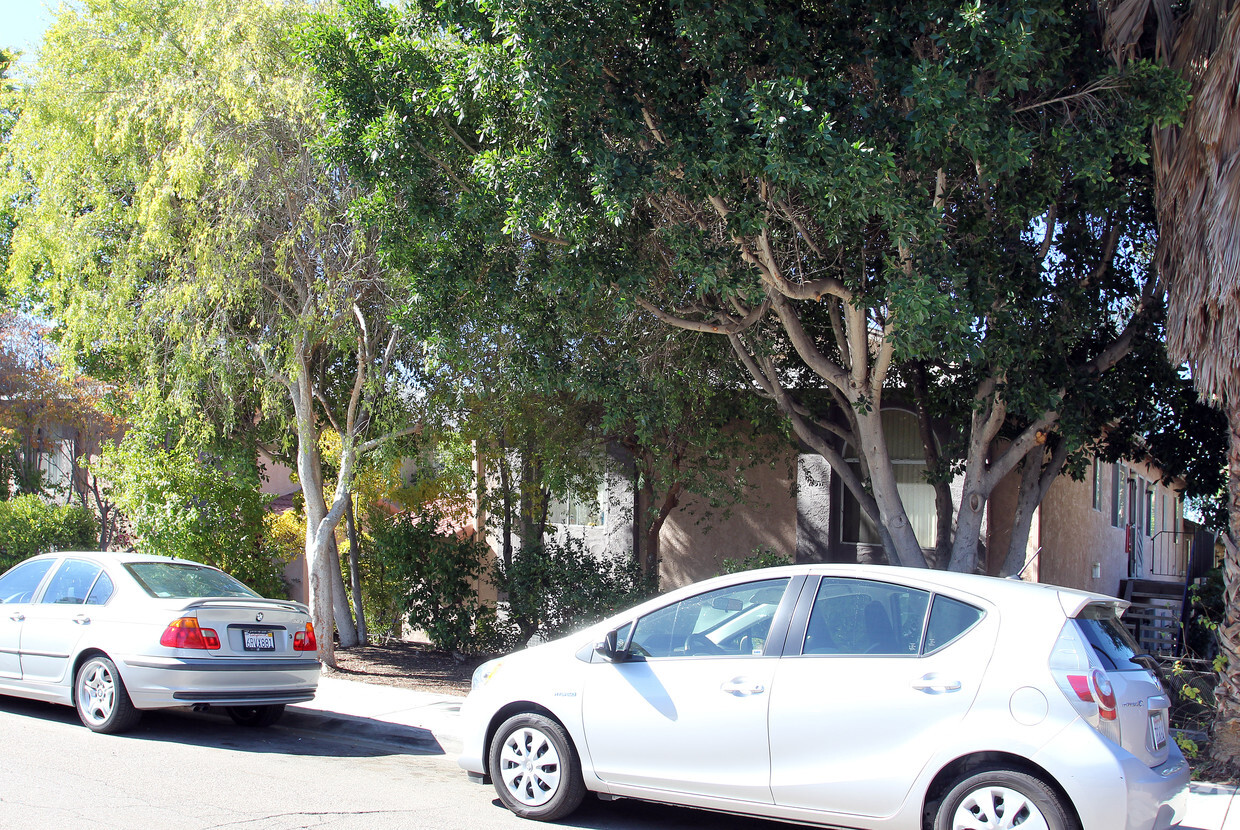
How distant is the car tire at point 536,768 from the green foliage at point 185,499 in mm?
7832

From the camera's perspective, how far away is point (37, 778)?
21.1ft

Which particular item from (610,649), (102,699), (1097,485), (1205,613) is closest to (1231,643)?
(1205,613)

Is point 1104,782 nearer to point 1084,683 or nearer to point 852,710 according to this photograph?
point 1084,683

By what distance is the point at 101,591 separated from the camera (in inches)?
332

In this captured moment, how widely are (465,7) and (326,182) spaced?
330cm

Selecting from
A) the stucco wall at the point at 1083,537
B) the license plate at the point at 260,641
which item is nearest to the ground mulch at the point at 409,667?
the license plate at the point at 260,641

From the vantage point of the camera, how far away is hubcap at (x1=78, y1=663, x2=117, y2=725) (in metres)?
7.99

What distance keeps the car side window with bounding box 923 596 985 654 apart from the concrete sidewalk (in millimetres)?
3212

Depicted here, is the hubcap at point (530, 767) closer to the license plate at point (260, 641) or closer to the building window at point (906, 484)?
the license plate at point (260, 641)

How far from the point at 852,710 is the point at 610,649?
1498mm

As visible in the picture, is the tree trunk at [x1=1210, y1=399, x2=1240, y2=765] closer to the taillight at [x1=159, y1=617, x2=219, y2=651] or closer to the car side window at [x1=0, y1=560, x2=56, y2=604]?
the taillight at [x1=159, y1=617, x2=219, y2=651]

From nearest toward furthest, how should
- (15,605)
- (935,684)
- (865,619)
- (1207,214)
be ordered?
(935,684) → (865,619) → (1207,214) → (15,605)

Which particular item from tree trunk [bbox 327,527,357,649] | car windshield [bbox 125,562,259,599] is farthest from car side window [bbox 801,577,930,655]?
tree trunk [bbox 327,527,357,649]

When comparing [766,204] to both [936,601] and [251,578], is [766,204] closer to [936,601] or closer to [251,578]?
[936,601]
